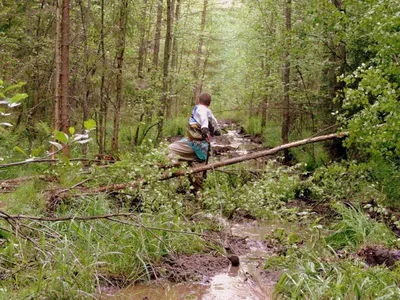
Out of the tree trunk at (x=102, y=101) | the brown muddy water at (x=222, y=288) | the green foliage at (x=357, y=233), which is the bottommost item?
the brown muddy water at (x=222, y=288)

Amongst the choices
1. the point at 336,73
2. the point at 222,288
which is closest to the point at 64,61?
the point at 222,288

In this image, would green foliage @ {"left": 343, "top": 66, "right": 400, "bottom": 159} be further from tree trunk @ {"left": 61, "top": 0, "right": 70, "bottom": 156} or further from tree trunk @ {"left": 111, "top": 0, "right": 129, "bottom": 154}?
tree trunk @ {"left": 111, "top": 0, "right": 129, "bottom": 154}

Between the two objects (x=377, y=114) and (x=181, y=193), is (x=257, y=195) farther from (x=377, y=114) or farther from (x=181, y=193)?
(x=377, y=114)

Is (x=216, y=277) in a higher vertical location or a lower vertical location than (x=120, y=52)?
lower

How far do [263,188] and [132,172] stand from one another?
2.17 m

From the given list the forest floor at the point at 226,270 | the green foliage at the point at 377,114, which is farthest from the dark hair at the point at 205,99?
the green foliage at the point at 377,114

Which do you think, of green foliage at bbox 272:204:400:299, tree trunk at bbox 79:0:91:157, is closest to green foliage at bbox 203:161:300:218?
green foliage at bbox 272:204:400:299

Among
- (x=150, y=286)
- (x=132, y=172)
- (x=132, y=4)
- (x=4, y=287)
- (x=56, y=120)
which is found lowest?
(x=150, y=286)

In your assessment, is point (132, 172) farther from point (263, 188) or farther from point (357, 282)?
point (357, 282)

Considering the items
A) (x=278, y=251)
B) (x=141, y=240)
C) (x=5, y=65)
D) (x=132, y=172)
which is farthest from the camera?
(x=5, y=65)

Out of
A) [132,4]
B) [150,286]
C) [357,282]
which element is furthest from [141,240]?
[132,4]

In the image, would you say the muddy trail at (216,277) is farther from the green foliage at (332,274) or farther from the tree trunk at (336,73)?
the tree trunk at (336,73)

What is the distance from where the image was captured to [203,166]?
324 inches

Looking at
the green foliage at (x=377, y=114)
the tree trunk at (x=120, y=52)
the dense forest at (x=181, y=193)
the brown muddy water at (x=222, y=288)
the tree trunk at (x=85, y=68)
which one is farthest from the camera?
the tree trunk at (x=120, y=52)
